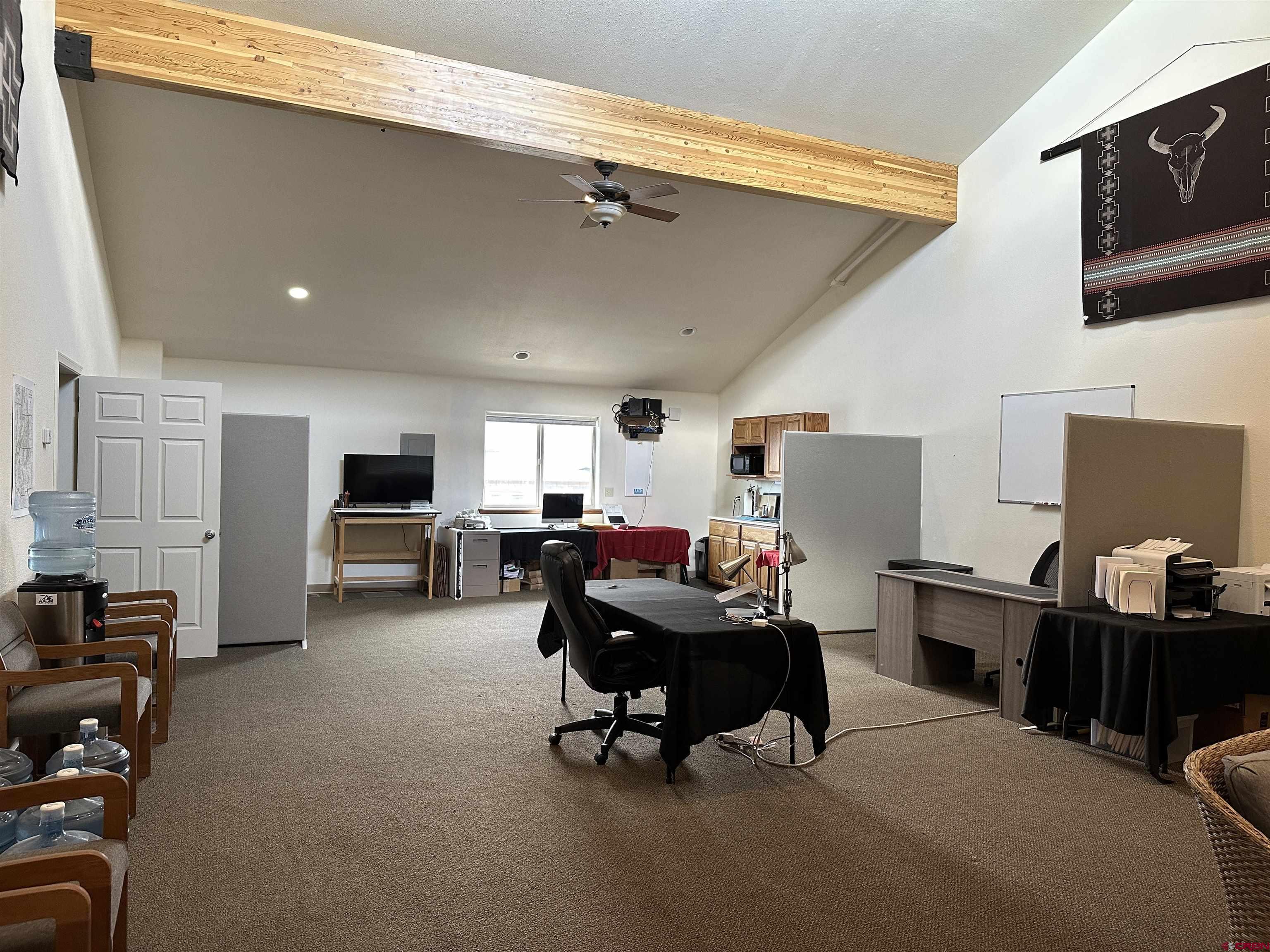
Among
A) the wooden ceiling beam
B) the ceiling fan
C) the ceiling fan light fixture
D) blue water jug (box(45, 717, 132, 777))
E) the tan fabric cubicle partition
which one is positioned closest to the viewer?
blue water jug (box(45, 717, 132, 777))

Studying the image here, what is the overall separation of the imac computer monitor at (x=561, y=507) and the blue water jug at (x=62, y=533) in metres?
5.42

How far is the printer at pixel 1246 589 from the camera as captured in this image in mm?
4238

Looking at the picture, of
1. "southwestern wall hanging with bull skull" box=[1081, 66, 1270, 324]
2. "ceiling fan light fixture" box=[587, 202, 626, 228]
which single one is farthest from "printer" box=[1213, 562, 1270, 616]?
"ceiling fan light fixture" box=[587, 202, 626, 228]

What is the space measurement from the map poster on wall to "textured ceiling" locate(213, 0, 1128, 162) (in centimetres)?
255

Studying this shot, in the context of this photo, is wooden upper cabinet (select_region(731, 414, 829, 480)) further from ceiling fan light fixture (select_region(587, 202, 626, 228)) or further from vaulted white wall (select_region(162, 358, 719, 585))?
ceiling fan light fixture (select_region(587, 202, 626, 228))

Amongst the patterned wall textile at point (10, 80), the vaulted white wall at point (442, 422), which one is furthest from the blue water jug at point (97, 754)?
the vaulted white wall at point (442, 422)

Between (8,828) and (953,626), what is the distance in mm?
4841

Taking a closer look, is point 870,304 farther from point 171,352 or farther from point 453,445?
point 171,352

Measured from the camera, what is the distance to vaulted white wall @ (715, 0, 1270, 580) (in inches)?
189

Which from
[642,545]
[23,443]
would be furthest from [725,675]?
[642,545]

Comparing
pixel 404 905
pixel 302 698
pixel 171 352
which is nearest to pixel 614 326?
pixel 171 352

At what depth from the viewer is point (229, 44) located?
14.9 feet

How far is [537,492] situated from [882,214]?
16.8 feet

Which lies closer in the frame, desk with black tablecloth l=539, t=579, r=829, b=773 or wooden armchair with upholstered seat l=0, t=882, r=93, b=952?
wooden armchair with upholstered seat l=0, t=882, r=93, b=952
